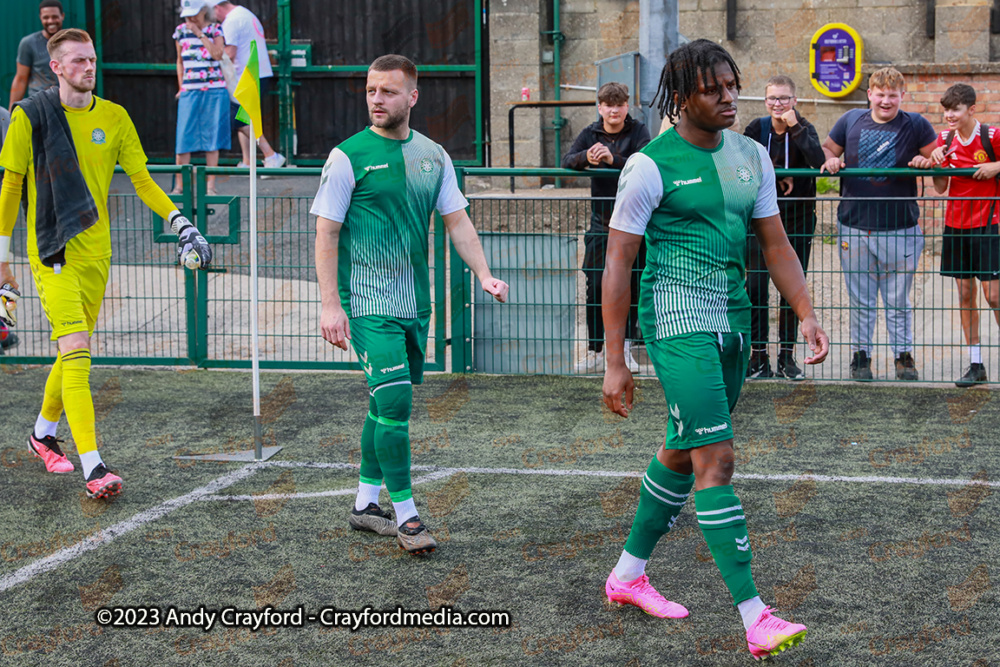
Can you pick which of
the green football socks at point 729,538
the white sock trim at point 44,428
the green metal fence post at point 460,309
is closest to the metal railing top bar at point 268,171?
the green metal fence post at point 460,309

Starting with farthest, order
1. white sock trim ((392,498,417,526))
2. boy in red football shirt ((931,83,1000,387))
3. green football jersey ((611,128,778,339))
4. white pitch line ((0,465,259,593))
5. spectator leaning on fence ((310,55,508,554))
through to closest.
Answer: boy in red football shirt ((931,83,1000,387)) → white sock trim ((392,498,417,526)) → spectator leaning on fence ((310,55,508,554)) → white pitch line ((0,465,259,593)) → green football jersey ((611,128,778,339))

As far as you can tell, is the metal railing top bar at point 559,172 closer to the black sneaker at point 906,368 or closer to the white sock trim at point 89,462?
the black sneaker at point 906,368

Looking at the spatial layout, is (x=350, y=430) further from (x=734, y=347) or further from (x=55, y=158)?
(x=734, y=347)

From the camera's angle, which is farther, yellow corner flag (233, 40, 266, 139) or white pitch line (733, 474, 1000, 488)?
yellow corner flag (233, 40, 266, 139)

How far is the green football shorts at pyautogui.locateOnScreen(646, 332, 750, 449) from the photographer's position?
412 cm

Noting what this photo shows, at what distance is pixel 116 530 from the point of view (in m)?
5.46

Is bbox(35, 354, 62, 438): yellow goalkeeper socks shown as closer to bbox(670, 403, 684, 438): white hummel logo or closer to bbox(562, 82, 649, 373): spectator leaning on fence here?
bbox(670, 403, 684, 438): white hummel logo

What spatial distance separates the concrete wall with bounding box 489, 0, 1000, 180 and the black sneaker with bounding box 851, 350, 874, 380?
7.07 metres

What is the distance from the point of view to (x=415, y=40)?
52.1 ft

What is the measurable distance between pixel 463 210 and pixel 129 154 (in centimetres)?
196

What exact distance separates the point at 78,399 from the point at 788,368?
16.5 feet

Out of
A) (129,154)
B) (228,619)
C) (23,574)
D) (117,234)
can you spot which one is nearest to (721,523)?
(228,619)

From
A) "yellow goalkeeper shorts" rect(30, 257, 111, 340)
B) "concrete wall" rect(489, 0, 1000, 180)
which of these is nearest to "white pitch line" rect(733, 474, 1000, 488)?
"yellow goalkeeper shorts" rect(30, 257, 111, 340)

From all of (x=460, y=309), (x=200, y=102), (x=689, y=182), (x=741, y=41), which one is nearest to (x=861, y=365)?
(x=460, y=309)
